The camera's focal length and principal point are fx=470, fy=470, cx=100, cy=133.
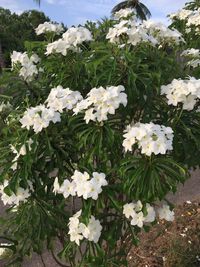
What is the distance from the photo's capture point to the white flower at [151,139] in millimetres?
2125

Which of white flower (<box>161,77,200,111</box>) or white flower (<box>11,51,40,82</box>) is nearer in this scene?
white flower (<box>161,77,200,111</box>)

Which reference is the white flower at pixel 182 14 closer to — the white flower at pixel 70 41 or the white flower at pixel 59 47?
the white flower at pixel 70 41

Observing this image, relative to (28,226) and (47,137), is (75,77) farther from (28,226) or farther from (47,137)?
(28,226)

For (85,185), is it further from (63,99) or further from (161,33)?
(161,33)

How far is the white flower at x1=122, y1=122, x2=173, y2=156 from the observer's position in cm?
212

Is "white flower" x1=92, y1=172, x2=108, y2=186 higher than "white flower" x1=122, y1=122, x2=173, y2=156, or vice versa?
"white flower" x1=122, y1=122, x2=173, y2=156

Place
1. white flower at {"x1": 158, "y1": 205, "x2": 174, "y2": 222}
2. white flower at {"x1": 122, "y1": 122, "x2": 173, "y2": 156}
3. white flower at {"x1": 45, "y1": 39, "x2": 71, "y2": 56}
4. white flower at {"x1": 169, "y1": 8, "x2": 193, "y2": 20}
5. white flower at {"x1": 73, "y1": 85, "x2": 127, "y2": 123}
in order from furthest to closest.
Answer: white flower at {"x1": 169, "y1": 8, "x2": 193, "y2": 20}
white flower at {"x1": 158, "y1": 205, "x2": 174, "y2": 222}
white flower at {"x1": 45, "y1": 39, "x2": 71, "y2": 56}
white flower at {"x1": 73, "y1": 85, "x2": 127, "y2": 123}
white flower at {"x1": 122, "y1": 122, "x2": 173, "y2": 156}

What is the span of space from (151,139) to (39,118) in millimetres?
567

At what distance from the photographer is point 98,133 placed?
7.59ft

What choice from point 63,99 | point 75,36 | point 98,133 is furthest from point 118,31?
point 98,133

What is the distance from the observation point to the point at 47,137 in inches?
93.4

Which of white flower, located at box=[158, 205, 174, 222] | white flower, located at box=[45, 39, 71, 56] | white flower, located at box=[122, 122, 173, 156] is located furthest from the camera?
white flower, located at box=[158, 205, 174, 222]

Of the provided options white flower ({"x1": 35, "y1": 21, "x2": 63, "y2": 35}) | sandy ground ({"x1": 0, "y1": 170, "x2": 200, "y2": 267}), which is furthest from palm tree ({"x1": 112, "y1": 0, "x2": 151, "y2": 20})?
white flower ({"x1": 35, "y1": 21, "x2": 63, "y2": 35})

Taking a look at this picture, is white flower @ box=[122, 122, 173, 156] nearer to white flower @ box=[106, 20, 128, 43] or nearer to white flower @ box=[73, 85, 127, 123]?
white flower @ box=[73, 85, 127, 123]
